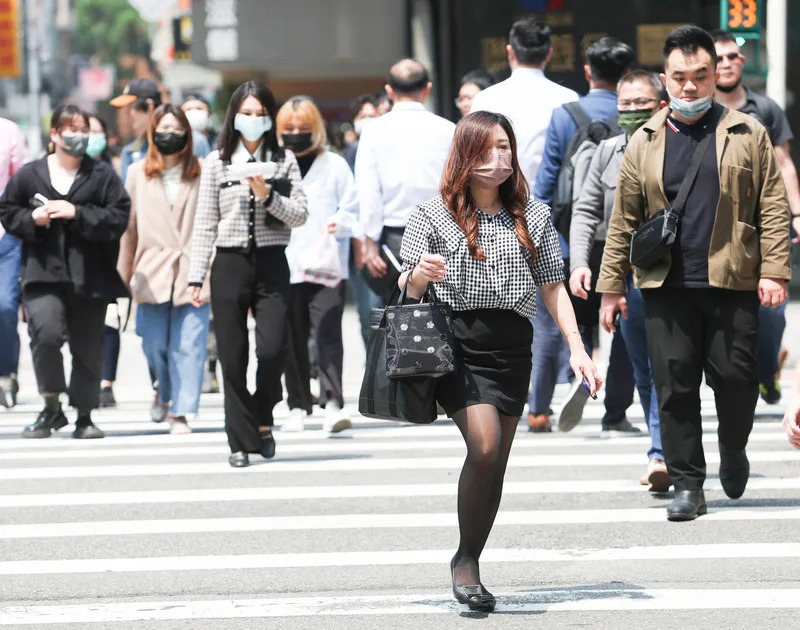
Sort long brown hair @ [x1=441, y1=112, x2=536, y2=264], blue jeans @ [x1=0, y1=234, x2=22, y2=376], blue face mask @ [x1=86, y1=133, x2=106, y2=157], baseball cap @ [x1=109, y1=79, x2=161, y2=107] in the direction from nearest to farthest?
1. long brown hair @ [x1=441, y1=112, x2=536, y2=264]
2. blue face mask @ [x1=86, y1=133, x2=106, y2=157]
3. blue jeans @ [x1=0, y1=234, x2=22, y2=376]
4. baseball cap @ [x1=109, y1=79, x2=161, y2=107]

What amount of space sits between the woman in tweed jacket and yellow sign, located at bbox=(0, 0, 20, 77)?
34.5 meters

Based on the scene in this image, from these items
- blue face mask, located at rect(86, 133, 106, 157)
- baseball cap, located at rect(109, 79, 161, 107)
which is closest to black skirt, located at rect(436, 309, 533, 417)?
blue face mask, located at rect(86, 133, 106, 157)

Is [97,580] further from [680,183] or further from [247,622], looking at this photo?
[680,183]

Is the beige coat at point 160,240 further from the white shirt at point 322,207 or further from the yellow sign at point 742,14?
the yellow sign at point 742,14

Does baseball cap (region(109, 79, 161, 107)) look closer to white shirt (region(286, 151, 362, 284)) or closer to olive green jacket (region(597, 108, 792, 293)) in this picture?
white shirt (region(286, 151, 362, 284))

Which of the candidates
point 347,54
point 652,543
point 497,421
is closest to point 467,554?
point 497,421

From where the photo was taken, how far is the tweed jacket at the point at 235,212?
9.35 metres

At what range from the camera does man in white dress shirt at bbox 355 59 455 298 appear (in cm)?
1048

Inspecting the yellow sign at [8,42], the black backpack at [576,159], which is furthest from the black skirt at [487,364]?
the yellow sign at [8,42]

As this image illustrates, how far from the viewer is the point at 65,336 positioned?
421 inches

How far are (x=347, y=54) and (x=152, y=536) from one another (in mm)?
15797

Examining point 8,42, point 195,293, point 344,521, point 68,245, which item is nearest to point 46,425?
point 68,245

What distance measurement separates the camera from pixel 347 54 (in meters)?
22.8

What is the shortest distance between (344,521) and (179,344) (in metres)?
3.23
